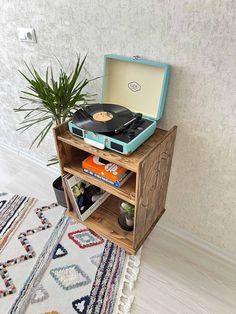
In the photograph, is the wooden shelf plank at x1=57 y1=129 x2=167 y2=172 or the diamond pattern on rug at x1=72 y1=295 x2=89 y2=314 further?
the diamond pattern on rug at x1=72 y1=295 x2=89 y2=314

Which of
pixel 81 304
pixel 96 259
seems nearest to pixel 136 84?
pixel 96 259

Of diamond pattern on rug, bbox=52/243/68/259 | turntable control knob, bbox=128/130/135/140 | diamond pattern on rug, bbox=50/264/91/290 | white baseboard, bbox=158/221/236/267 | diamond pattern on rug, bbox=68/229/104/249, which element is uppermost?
turntable control knob, bbox=128/130/135/140

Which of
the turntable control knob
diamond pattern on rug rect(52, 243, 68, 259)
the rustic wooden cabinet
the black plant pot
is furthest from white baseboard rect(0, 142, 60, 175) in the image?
the turntable control knob

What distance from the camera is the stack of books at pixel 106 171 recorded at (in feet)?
3.53

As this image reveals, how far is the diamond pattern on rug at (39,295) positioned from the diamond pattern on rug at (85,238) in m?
0.27

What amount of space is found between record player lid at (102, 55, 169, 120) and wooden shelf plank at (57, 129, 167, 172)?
10cm

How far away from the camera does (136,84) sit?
110cm

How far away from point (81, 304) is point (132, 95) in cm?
96

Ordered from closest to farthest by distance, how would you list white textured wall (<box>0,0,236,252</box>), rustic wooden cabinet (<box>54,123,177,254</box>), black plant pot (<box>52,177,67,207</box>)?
white textured wall (<box>0,0,236,252</box>)
rustic wooden cabinet (<box>54,123,177,254</box>)
black plant pot (<box>52,177,67,207</box>)

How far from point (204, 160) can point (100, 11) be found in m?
0.79

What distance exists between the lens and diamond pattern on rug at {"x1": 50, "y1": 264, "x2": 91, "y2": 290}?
3.85 feet

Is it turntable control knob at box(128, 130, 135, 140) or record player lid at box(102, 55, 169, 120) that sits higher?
record player lid at box(102, 55, 169, 120)

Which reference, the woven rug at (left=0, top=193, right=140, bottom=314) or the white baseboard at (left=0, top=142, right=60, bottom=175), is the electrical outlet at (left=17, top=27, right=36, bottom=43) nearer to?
the white baseboard at (left=0, top=142, right=60, bottom=175)

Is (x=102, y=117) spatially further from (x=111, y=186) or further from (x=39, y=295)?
(x=39, y=295)
